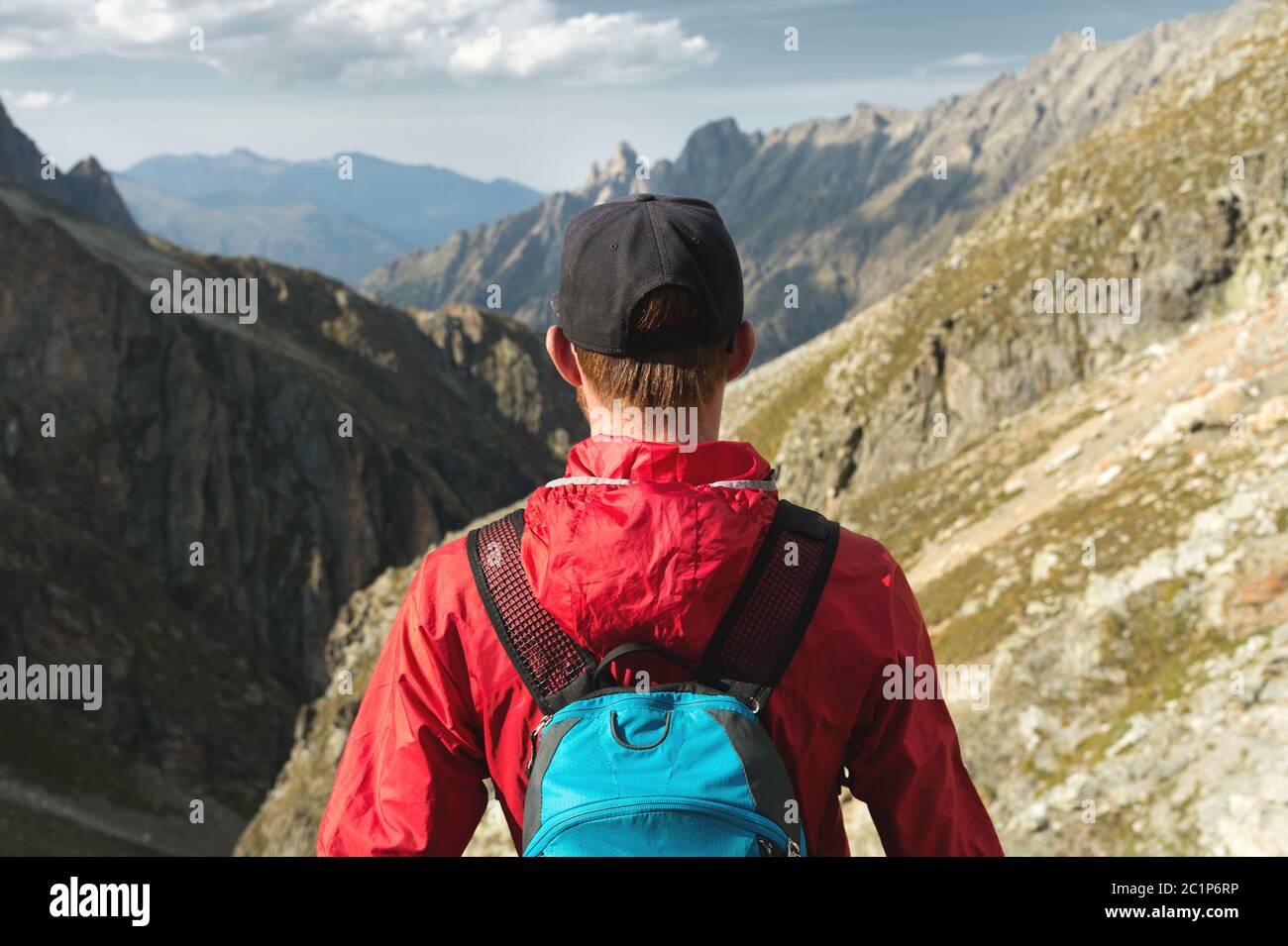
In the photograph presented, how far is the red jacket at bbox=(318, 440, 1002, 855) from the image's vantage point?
335 cm

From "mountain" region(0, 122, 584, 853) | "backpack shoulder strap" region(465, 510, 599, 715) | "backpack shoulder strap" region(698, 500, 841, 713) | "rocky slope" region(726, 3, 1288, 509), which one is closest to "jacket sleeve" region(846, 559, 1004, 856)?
"backpack shoulder strap" region(698, 500, 841, 713)

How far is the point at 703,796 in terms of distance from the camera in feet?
10.2

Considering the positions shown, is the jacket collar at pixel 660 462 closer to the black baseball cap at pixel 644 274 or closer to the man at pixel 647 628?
the man at pixel 647 628

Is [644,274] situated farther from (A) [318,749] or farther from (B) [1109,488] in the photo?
(A) [318,749]

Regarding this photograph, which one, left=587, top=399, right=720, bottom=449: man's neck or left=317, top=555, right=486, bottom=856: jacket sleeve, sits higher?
left=587, top=399, right=720, bottom=449: man's neck

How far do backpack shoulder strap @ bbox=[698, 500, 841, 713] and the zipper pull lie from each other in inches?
22.9

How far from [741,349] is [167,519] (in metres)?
137

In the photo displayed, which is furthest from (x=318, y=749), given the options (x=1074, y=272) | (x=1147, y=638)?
(x=1147, y=638)

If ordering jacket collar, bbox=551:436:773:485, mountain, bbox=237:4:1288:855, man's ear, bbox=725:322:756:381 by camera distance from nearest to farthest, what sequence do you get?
jacket collar, bbox=551:436:773:485
man's ear, bbox=725:322:756:381
mountain, bbox=237:4:1288:855

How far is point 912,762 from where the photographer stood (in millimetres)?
3646

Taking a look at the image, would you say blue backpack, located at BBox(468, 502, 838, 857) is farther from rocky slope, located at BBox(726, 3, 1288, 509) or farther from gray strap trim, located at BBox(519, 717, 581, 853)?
rocky slope, located at BBox(726, 3, 1288, 509)

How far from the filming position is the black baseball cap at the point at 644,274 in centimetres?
357
